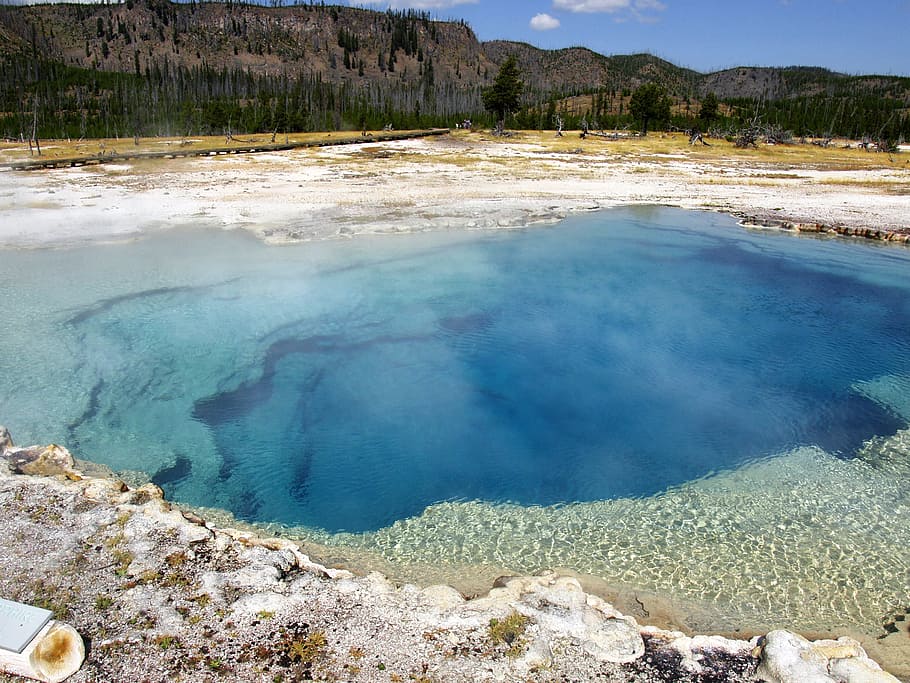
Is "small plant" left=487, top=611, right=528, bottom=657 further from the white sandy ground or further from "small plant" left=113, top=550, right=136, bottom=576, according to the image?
the white sandy ground

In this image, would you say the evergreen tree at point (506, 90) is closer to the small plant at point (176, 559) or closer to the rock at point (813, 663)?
Result: the small plant at point (176, 559)

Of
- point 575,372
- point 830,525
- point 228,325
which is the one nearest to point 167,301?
point 228,325

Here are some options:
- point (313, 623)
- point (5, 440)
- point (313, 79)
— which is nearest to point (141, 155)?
point (5, 440)

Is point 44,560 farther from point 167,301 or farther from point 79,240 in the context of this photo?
point 79,240

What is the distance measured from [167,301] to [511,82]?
176 feet

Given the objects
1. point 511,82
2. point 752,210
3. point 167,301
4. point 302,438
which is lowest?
point 302,438

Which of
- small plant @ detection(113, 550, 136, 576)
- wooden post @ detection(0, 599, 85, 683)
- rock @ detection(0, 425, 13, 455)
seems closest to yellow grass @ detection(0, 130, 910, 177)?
rock @ detection(0, 425, 13, 455)

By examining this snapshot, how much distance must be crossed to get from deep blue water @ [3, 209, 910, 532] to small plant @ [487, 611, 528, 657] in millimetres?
2001

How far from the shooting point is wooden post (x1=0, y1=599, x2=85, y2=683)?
372 cm

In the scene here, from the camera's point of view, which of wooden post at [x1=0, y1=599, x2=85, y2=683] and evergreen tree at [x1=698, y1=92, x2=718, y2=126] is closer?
wooden post at [x1=0, y1=599, x2=85, y2=683]

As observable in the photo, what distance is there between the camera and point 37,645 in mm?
3783

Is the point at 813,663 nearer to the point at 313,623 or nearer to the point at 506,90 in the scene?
the point at 313,623

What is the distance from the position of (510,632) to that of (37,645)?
2.98 m

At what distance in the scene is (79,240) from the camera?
51.1 feet
